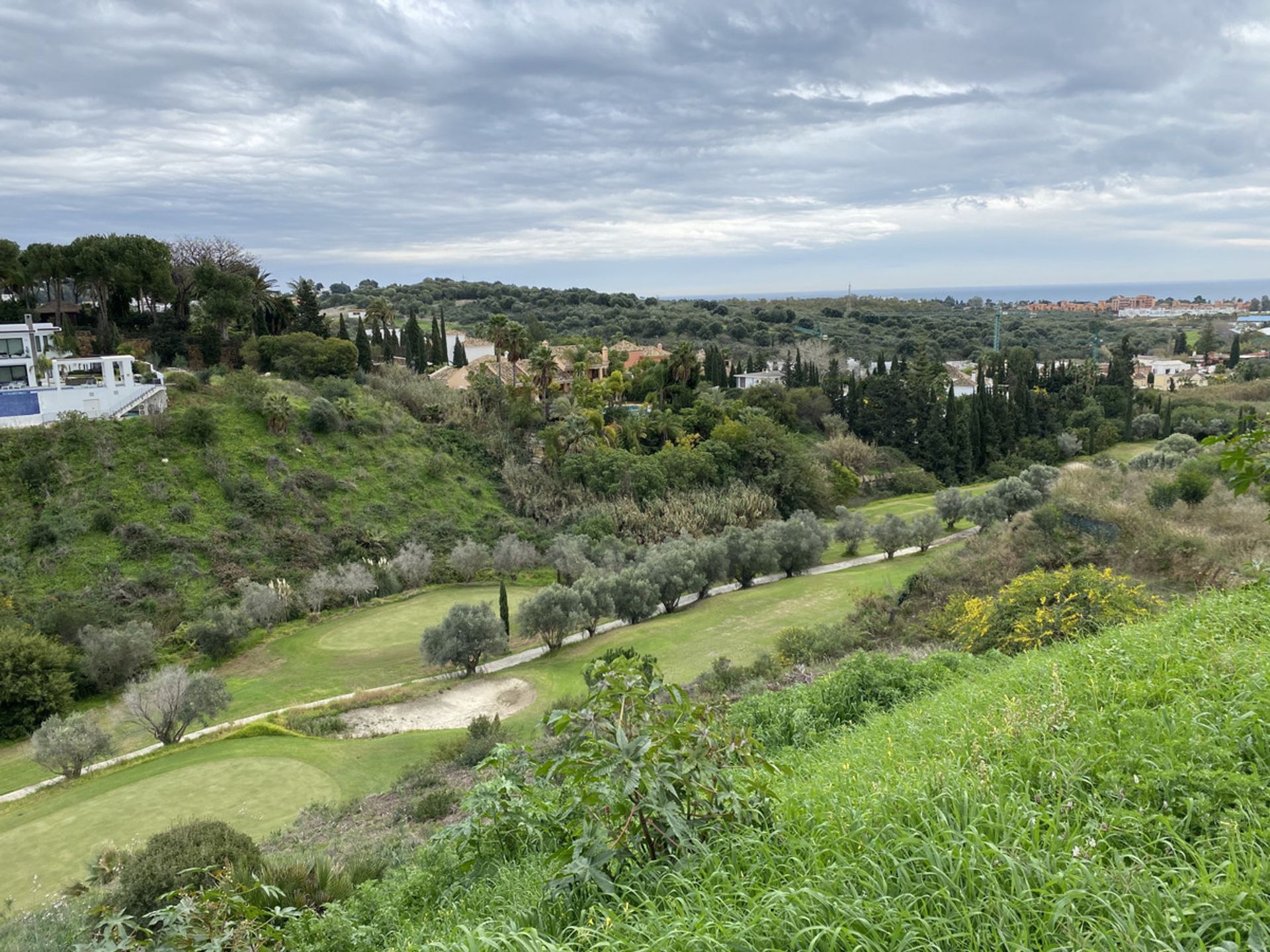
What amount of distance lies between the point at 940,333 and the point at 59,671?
100152 millimetres

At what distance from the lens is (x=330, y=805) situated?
1223 centimetres

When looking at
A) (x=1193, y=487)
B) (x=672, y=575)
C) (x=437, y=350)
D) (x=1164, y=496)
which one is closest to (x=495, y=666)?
(x=672, y=575)

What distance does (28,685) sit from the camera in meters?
17.7

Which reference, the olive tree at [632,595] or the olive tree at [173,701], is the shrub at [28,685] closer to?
the olive tree at [173,701]

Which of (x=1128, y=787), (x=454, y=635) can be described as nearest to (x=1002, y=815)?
(x=1128, y=787)

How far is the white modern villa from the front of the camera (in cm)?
2814

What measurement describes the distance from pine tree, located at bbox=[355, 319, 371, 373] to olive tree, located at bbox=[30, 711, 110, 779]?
28323 millimetres

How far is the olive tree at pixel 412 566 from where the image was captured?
27.8 m

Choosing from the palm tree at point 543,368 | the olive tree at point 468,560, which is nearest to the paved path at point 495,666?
the olive tree at point 468,560

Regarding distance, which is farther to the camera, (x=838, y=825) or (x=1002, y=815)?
(x=838, y=825)

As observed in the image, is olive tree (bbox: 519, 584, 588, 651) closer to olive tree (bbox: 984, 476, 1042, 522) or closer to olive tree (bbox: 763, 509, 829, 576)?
olive tree (bbox: 763, 509, 829, 576)

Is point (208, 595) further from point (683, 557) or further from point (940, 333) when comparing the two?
point (940, 333)

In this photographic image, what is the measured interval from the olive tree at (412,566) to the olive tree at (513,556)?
2.63 meters

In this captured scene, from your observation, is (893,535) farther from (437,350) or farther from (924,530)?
(437,350)
